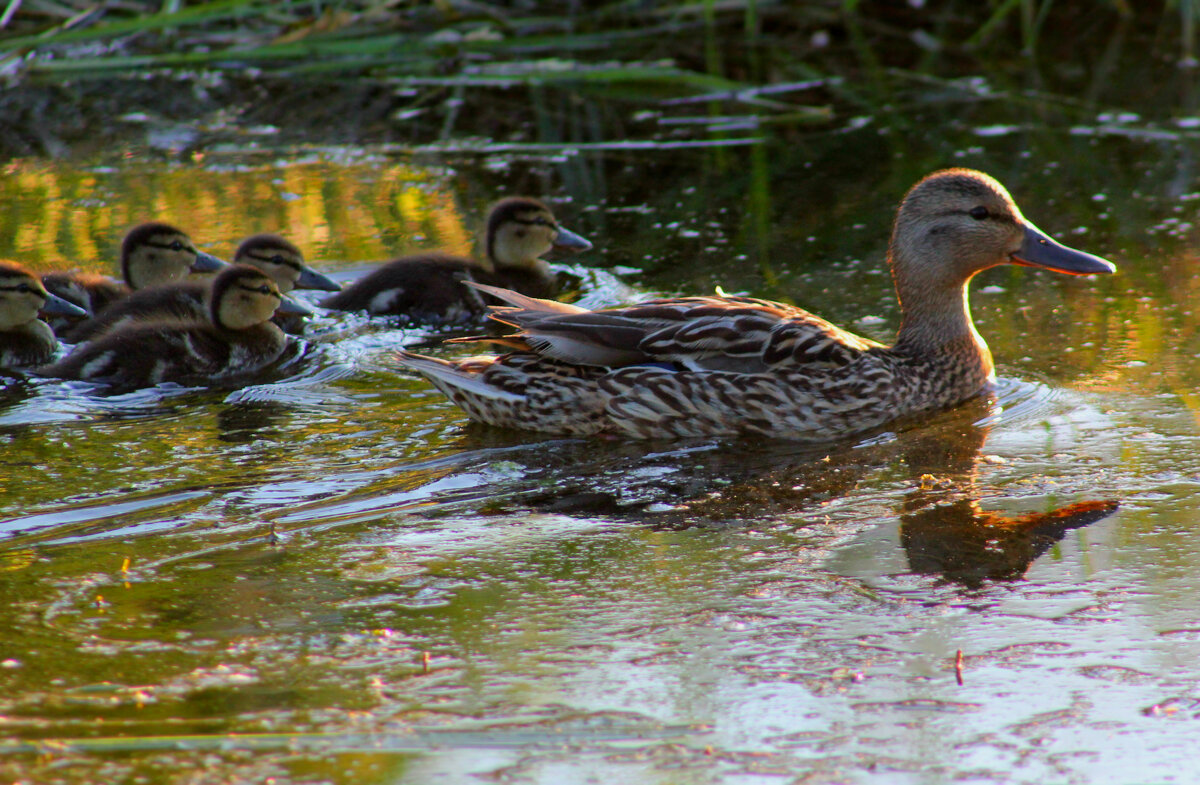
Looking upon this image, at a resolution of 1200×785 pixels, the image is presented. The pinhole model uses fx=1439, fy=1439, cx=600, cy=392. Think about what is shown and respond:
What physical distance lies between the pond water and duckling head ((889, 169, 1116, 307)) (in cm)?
34

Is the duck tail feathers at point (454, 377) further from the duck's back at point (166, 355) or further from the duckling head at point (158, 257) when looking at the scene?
the duckling head at point (158, 257)

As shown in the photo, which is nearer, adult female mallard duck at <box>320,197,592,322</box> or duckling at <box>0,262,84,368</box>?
duckling at <box>0,262,84,368</box>

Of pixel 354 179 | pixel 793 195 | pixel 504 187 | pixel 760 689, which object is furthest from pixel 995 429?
pixel 354 179

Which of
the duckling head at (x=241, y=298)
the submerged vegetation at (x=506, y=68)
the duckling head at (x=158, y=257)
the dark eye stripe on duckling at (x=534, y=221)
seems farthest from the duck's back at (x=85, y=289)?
the submerged vegetation at (x=506, y=68)

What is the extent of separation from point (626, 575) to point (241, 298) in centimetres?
234

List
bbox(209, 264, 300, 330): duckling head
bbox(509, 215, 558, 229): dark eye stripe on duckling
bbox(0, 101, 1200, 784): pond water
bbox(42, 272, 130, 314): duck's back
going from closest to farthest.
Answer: bbox(0, 101, 1200, 784): pond water, bbox(209, 264, 300, 330): duckling head, bbox(42, 272, 130, 314): duck's back, bbox(509, 215, 558, 229): dark eye stripe on duckling

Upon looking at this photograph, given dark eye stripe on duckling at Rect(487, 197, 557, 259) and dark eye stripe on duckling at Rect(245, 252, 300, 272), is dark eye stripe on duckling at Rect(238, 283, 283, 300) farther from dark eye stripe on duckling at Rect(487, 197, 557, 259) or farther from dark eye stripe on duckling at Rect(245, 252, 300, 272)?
dark eye stripe on duckling at Rect(487, 197, 557, 259)

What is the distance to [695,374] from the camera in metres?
4.30

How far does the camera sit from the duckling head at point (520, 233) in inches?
225

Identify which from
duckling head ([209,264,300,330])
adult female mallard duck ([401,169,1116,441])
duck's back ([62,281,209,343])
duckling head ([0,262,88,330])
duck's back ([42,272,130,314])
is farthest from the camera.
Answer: duck's back ([42,272,130,314])

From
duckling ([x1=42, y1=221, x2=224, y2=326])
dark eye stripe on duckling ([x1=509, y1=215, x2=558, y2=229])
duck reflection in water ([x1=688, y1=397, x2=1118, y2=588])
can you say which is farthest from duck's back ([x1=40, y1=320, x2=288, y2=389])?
duck reflection in water ([x1=688, y1=397, x2=1118, y2=588])

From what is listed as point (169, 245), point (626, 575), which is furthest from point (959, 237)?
point (169, 245)

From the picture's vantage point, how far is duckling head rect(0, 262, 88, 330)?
4.78 m

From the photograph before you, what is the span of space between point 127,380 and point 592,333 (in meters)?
1.57
